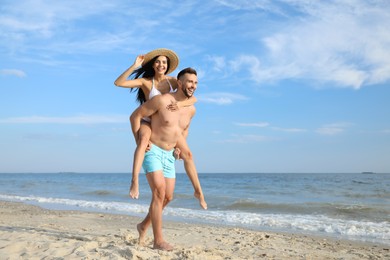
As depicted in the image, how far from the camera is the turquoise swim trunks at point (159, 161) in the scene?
4562mm

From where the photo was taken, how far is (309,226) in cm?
884

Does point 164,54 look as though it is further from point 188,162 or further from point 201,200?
point 201,200

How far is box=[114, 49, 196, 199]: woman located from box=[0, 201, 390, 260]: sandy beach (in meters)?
0.88

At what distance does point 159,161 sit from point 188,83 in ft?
2.97

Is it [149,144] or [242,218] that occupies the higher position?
[149,144]

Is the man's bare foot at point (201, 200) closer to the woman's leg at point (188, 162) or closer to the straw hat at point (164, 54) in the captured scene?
the woman's leg at point (188, 162)

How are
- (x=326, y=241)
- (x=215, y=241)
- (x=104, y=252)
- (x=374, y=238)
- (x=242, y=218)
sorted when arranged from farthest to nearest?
(x=242, y=218), (x=374, y=238), (x=326, y=241), (x=215, y=241), (x=104, y=252)

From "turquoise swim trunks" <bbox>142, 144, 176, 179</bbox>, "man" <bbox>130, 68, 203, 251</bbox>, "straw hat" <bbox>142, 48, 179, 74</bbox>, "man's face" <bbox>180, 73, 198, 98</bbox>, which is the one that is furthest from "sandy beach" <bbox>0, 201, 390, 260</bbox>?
"straw hat" <bbox>142, 48, 179, 74</bbox>

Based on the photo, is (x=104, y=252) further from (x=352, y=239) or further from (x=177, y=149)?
(x=352, y=239)

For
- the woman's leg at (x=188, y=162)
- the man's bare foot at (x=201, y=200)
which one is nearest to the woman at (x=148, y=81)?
the woman's leg at (x=188, y=162)

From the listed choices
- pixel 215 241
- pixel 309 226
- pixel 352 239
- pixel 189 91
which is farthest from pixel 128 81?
pixel 309 226

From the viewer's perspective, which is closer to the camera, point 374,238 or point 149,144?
point 149,144

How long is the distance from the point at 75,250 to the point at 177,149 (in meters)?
1.55

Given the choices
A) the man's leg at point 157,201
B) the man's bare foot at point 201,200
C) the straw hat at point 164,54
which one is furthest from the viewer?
the man's bare foot at point 201,200
